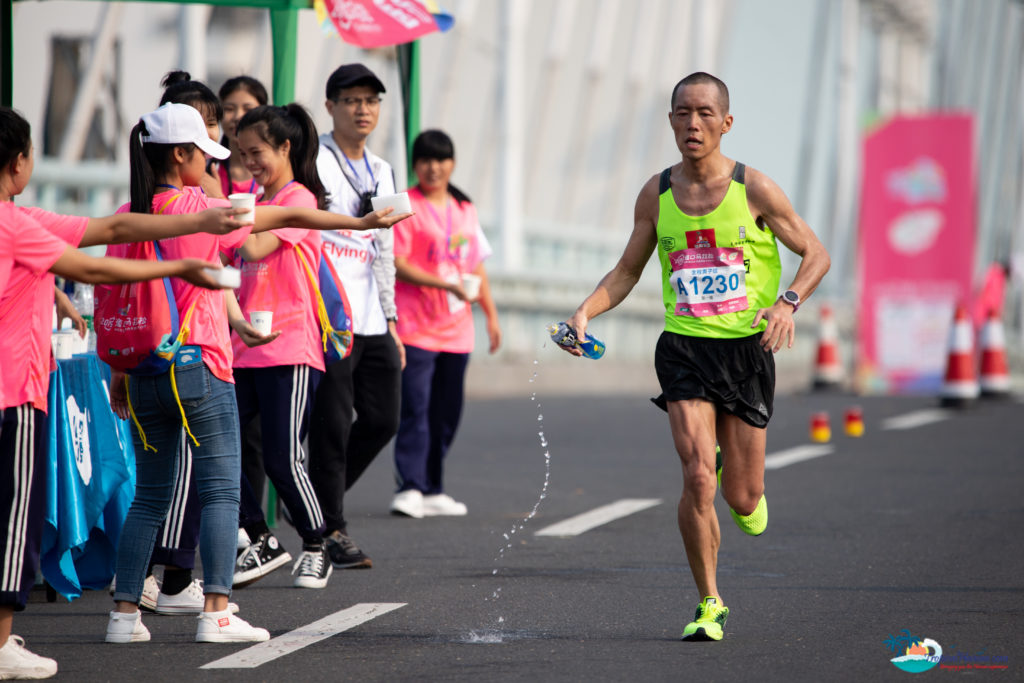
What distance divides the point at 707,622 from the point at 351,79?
3122 millimetres

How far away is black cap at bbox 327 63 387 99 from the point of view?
7.55 m

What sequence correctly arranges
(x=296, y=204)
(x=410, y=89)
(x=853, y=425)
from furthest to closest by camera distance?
(x=853, y=425), (x=410, y=89), (x=296, y=204)

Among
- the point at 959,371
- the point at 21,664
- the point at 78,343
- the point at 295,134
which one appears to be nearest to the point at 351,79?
the point at 295,134

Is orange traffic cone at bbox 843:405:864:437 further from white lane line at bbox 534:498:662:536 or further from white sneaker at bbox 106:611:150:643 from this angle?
white sneaker at bbox 106:611:150:643

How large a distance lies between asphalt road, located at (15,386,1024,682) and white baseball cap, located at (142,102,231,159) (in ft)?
5.37

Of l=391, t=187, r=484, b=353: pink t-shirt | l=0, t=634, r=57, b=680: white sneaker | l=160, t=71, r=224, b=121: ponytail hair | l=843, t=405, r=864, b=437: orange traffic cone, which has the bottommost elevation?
l=843, t=405, r=864, b=437: orange traffic cone

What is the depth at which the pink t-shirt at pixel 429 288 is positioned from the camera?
364 inches

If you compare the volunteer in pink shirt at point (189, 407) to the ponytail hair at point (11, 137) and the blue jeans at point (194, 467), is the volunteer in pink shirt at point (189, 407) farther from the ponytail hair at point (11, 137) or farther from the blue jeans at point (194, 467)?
the ponytail hair at point (11, 137)

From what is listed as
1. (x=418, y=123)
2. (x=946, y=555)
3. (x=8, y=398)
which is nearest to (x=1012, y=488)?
(x=946, y=555)

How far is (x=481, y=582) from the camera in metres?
6.99

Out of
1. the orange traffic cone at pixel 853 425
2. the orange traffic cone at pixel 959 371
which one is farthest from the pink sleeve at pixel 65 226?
the orange traffic cone at pixel 959 371

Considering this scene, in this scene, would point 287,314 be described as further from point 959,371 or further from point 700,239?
point 959,371

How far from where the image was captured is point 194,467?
575 centimetres

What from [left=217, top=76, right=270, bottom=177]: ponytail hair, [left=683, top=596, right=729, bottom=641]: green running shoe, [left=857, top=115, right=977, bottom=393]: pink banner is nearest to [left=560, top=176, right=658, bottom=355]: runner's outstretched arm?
[left=683, top=596, right=729, bottom=641]: green running shoe
